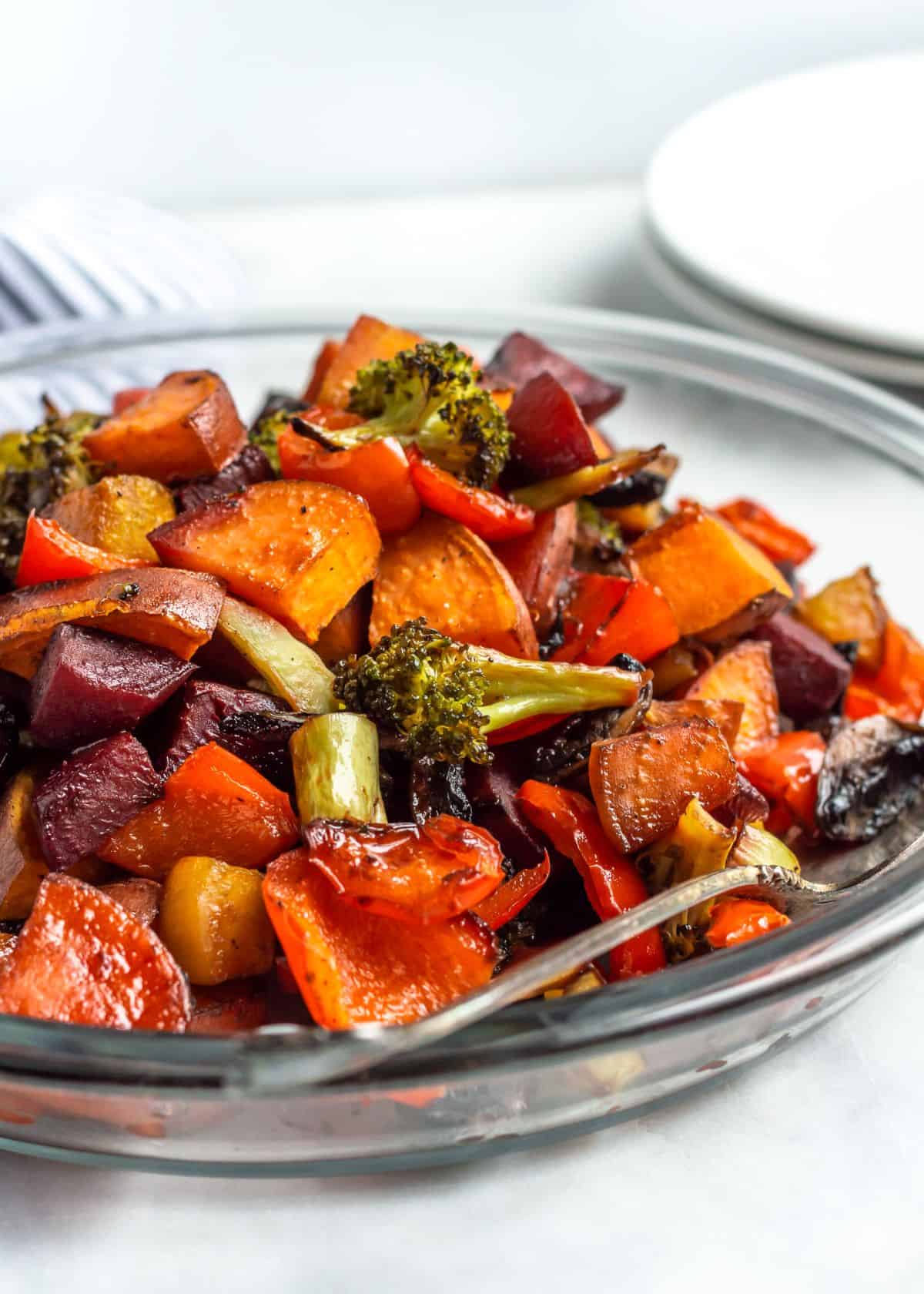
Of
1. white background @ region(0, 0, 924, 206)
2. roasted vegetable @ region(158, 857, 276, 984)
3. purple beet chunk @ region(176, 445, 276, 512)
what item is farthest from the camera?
white background @ region(0, 0, 924, 206)

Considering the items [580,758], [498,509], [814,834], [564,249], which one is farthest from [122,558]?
[564,249]

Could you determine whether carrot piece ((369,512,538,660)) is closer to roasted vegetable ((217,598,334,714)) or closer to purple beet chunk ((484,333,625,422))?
roasted vegetable ((217,598,334,714))

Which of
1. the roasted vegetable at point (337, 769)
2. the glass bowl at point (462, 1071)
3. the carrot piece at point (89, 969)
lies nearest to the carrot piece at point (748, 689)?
the glass bowl at point (462, 1071)

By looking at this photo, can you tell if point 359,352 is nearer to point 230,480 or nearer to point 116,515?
point 230,480

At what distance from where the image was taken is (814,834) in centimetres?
207

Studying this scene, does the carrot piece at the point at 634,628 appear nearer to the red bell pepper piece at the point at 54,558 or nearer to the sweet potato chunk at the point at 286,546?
the sweet potato chunk at the point at 286,546

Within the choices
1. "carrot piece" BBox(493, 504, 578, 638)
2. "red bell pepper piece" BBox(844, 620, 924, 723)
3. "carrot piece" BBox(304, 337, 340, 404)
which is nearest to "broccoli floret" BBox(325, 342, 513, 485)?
"carrot piece" BBox(493, 504, 578, 638)

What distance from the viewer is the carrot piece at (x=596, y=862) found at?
170 centimetres

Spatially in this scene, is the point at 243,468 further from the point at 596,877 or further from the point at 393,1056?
the point at 393,1056

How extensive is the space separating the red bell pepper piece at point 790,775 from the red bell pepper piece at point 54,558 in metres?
0.97

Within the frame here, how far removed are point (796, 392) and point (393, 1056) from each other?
1983 mm

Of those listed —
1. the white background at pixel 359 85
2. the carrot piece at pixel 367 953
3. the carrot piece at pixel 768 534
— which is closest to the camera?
the carrot piece at pixel 367 953

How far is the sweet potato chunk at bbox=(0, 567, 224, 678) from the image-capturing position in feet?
5.78

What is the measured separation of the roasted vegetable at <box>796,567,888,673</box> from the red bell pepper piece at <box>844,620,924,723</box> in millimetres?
17
